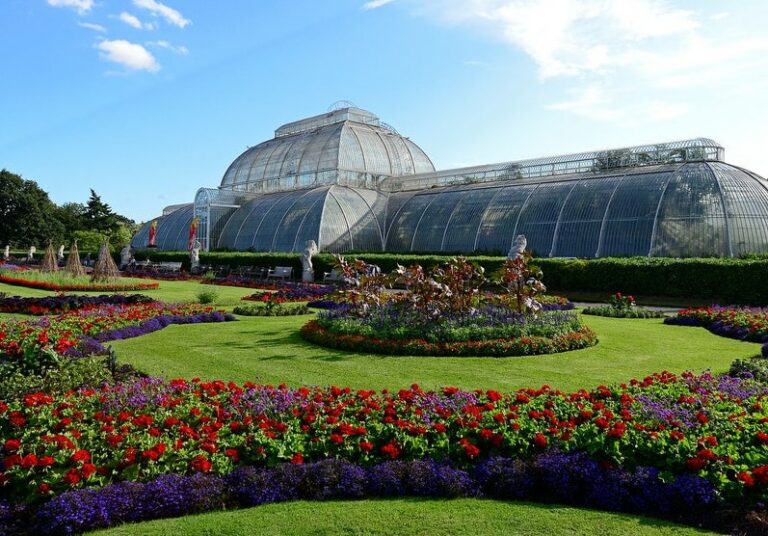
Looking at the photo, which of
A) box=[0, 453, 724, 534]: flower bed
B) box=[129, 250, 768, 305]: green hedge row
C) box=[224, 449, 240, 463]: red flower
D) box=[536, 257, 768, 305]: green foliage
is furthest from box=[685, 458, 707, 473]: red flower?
box=[536, 257, 768, 305]: green foliage

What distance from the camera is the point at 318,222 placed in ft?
144

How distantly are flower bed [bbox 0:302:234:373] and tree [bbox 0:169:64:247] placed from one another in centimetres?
6845

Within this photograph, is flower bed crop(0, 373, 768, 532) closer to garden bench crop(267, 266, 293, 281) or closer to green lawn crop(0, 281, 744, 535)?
green lawn crop(0, 281, 744, 535)

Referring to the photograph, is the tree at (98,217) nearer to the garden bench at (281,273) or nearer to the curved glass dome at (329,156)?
the curved glass dome at (329,156)

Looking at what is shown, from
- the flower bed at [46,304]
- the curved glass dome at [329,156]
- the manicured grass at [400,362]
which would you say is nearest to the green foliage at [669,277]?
the manicured grass at [400,362]

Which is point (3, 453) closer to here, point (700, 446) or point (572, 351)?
point (700, 446)

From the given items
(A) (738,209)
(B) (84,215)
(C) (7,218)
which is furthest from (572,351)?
(B) (84,215)

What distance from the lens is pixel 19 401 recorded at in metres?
7.75

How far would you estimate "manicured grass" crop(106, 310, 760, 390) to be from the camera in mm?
10484

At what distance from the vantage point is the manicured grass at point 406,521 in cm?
514

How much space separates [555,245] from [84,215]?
3050 inches

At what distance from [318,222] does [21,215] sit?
2084 inches

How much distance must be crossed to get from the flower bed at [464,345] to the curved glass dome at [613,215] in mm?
19653

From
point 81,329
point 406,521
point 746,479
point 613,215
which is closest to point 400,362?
point 406,521
